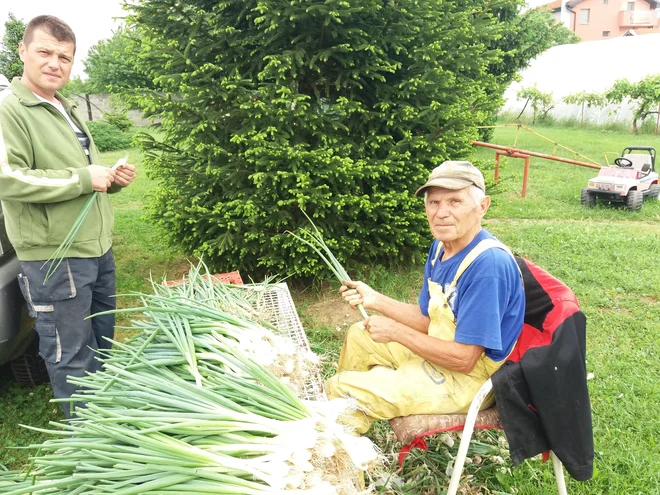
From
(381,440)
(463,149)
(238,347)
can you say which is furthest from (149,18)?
(381,440)

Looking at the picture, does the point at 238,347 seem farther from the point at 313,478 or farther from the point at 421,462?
the point at 421,462

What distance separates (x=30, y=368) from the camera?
3195mm

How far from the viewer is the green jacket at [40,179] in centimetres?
221

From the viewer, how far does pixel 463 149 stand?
439 centimetres

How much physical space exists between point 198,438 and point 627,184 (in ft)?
26.7

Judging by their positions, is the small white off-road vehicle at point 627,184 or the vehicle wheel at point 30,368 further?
the small white off-road vehicle at point 627,184

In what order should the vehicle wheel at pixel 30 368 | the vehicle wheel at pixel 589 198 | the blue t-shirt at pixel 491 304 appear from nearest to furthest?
the blue t-shirt at pixel 491 304, the vehicle wheel at pixel 30 368, the vehicle wheel at pixel 589 198

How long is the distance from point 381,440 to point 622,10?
6370 centimetres

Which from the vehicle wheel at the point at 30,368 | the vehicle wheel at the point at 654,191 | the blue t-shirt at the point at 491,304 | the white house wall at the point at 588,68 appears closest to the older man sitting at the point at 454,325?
the blue t-shirt at the point at 491,304

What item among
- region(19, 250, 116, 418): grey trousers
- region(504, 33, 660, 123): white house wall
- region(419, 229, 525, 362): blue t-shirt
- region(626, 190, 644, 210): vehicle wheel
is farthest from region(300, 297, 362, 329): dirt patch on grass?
region(504, 33, 660, 123): white house wall

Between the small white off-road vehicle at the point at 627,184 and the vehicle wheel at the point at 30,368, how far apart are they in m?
8.02

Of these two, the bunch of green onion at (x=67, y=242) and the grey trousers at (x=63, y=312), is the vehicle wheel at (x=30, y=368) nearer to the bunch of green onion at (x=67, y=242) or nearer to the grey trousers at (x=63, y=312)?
the grey trousers at (x=63, y=312)

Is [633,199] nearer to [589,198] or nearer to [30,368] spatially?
[589,198]

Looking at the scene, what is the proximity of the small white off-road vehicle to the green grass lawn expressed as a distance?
20 centimetres
